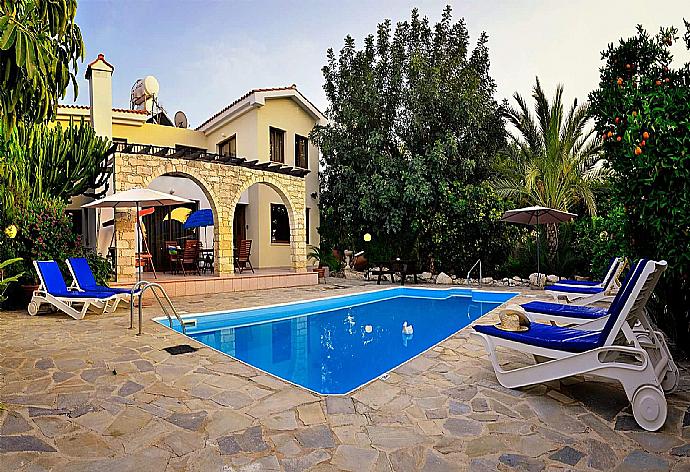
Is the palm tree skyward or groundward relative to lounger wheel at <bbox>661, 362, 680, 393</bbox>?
skyward

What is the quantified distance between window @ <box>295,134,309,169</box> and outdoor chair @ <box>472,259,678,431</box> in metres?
17.2

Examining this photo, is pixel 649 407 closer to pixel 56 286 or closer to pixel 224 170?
pixel 56 286

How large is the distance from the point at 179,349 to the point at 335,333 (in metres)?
3.40

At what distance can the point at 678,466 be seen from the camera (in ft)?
10.1

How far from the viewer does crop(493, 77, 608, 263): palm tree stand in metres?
15.2

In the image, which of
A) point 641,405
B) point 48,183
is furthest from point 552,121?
point 48,183

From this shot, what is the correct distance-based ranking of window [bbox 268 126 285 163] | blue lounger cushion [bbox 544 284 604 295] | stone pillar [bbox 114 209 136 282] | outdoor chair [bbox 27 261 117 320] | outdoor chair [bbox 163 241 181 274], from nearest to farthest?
outdoor chair [bbox 27 261 117 320], blue lounger cushion [bbox 544 284 604 295], stone pillar [bbox 114 209 136 282], outdoor chair [bbox 163 241 181 274], window [bbox 268 126 285 163]

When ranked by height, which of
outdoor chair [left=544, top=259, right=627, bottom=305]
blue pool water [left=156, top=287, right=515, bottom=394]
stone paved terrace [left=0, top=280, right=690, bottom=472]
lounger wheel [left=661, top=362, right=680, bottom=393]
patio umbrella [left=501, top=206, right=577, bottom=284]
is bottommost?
blue pool water [left=156, top=287, right=515, bottom=394]

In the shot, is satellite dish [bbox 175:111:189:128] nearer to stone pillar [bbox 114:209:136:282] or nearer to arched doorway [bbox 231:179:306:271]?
arched doorway [bbox 231:179:306:271]

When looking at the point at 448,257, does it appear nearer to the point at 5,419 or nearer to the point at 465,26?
the point at 465,26

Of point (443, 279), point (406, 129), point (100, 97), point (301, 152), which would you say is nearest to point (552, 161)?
point (443, 279)

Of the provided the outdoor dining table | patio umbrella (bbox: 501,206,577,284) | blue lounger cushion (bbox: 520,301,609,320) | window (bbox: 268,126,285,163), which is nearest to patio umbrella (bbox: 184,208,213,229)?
the outdoor dining table

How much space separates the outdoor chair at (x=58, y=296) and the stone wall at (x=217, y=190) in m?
2.96

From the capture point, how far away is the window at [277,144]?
65.5 feet
